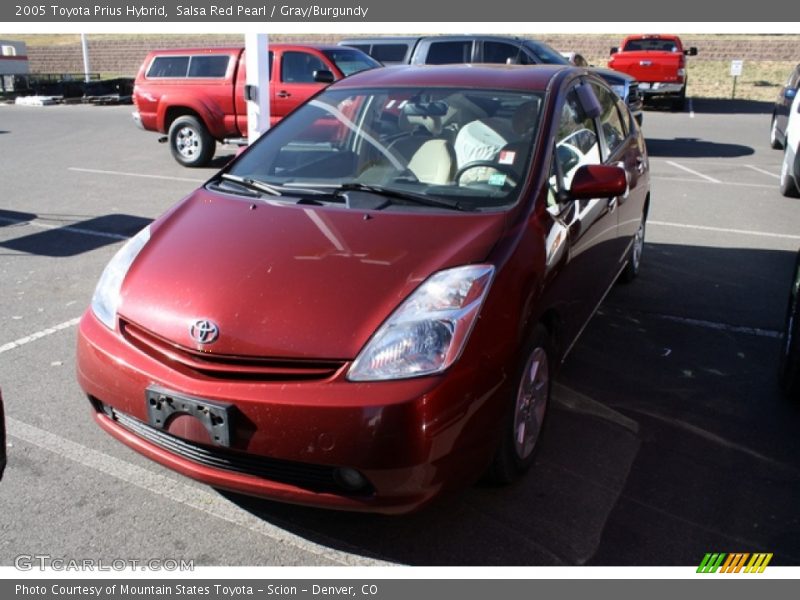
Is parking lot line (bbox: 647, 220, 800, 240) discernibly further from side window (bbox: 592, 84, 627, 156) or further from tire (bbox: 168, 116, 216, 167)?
tire (bbox: 168, 116, 216, 167)

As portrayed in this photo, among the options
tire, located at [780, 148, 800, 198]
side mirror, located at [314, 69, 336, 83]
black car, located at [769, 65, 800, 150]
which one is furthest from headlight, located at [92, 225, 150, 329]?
black car, located at [769, 65, 800, 150]

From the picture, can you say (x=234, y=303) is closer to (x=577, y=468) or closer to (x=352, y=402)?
(x=352, y=402)

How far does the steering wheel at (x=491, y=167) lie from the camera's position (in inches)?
139

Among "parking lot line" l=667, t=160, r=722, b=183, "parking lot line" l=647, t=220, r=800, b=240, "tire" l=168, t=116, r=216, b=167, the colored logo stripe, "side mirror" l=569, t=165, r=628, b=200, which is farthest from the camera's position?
"tire" l=168, t=116, r=216, b=167

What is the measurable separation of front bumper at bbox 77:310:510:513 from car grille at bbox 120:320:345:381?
0.03 meters

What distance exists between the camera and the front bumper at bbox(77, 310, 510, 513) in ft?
8.32

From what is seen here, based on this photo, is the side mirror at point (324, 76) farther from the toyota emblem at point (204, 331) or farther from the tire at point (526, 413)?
the toyota emblem at point (204, 331)

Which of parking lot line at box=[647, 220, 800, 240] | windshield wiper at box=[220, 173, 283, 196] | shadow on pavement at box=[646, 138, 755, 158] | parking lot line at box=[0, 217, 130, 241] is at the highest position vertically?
windshield wiper at box=[220, 173, 283, 196]

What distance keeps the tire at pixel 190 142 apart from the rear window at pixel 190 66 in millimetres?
780

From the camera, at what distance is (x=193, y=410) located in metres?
2.67

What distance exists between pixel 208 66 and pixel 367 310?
10828 mm

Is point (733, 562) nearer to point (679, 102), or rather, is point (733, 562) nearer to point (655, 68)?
point (655, 68)

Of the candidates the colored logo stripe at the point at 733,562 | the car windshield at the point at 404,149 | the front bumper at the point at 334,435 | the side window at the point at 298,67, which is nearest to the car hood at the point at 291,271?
the front bumper at the point at 334,435

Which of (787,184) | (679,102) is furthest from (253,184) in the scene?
(679,102)
